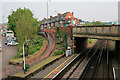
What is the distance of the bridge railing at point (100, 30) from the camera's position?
2116 cm

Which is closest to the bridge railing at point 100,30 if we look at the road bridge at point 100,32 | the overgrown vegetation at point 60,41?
the road bridge at point 100,32

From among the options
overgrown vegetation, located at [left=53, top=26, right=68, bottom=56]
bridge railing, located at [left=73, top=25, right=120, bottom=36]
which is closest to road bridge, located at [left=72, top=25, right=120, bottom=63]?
bridge railing, located at [left=73, top=25, right=120, bottom=36]

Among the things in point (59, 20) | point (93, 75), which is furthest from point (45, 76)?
point (59, 20)

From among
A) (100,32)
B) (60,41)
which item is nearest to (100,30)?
(100,32)

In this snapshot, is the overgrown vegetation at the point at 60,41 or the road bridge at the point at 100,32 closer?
the road bridge at the point at 100,32

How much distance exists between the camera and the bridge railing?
21.2 meters

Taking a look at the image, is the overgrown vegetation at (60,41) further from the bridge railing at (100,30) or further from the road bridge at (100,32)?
the bridge railing at (100,30)

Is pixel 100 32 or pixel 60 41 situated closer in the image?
pixel 100 32

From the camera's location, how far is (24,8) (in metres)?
48.5

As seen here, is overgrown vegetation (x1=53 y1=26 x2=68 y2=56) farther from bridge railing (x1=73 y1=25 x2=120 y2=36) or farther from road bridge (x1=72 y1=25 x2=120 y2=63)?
bridge railing (x1=73 y1=25 x2=120 y2=36)

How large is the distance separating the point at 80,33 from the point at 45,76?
14.6 meters

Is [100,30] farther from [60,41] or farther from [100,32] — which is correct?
[60,41]

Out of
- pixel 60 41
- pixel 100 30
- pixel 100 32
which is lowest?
pixel 60 41

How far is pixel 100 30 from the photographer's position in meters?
23.5
